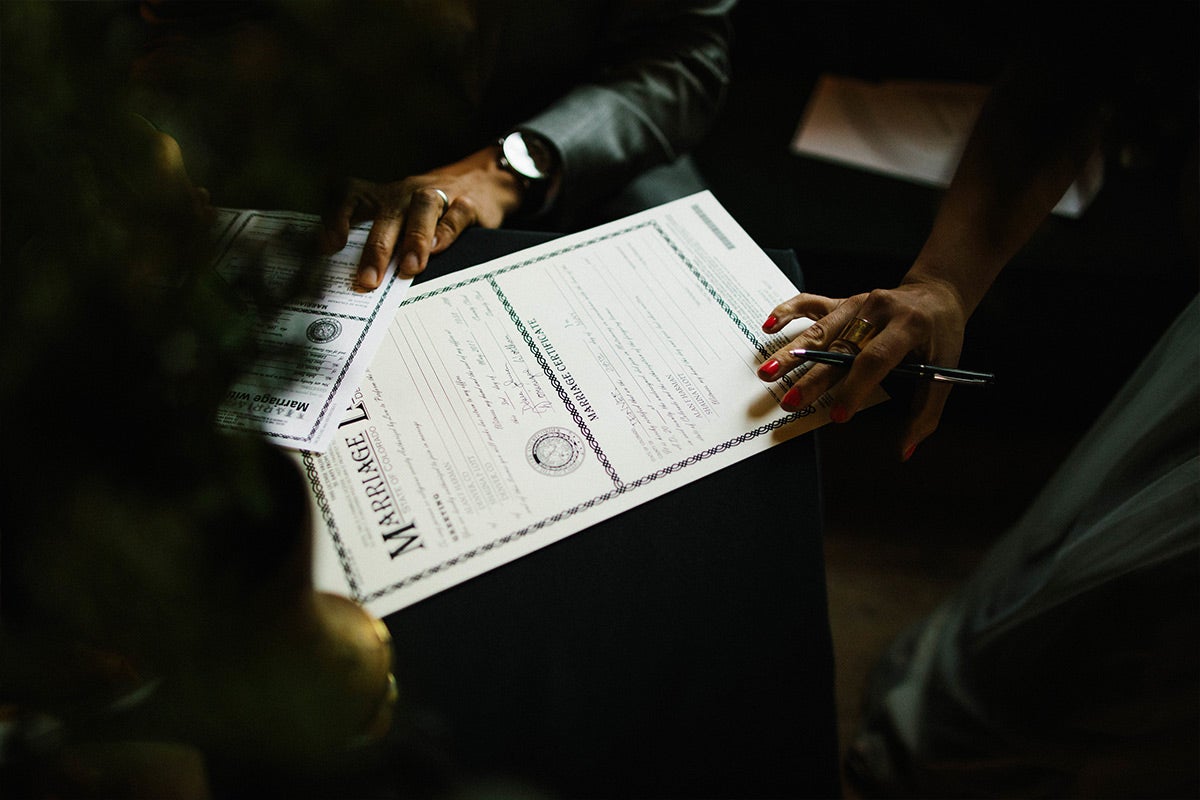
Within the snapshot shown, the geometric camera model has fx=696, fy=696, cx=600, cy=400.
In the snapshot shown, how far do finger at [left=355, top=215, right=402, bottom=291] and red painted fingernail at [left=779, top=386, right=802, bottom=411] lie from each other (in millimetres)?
354

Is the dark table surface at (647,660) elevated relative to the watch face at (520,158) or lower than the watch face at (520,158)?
lower

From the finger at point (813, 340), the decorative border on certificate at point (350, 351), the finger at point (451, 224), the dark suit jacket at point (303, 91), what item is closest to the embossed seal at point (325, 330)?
the decorative border on certificate at point (350, 351)

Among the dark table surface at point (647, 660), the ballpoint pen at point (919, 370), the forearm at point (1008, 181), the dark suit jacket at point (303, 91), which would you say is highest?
the dark suit jacket at point (303, 91)

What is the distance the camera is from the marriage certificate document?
1.44 feet

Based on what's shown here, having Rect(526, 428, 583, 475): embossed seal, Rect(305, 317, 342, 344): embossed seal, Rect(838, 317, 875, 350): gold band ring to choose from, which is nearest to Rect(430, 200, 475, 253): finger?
Rect(305, 317, 342, 344): embossed seal

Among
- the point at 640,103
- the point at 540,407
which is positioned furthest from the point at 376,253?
the point at 640,103

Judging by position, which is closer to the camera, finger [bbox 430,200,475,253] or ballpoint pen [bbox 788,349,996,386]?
ballpoint pen [bbox 788,349,996,386]

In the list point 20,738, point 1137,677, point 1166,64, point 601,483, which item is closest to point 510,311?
point 601,483

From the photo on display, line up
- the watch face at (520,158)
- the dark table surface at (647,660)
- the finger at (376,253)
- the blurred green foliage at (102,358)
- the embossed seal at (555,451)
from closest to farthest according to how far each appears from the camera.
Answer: the blurred green foliage at (102,358) < the dark table surface at (647,660) < the embossed seal at (555,451) < the finger at (376,253) < the watch face at (520,158)

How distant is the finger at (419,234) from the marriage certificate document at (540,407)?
0.09 feet

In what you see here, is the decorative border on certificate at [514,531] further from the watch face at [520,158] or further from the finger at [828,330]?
the watch face at [520,158]

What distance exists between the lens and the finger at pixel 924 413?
1.85ft

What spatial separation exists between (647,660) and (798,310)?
0.31 metres

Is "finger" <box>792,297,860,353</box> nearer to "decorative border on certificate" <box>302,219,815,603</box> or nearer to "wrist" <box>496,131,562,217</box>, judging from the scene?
"decorative border on certificate" <box>302,219,815,603</box>
